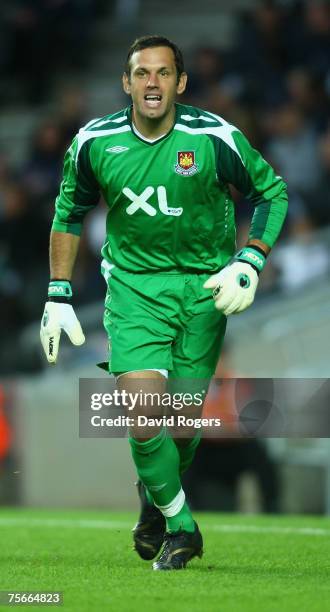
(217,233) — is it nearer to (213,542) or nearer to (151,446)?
(151,446)

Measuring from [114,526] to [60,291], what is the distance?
9.09ft

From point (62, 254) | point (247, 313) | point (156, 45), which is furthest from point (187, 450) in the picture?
point (247, 313)

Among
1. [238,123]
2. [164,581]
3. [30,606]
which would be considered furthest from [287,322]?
[30,606]

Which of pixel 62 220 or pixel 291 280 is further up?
pixel 62 220

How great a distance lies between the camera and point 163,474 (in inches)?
237

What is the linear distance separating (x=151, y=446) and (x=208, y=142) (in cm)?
130

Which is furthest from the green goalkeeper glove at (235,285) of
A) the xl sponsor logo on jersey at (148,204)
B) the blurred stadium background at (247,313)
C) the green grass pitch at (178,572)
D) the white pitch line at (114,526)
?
the blurred stadium background at (247,313)

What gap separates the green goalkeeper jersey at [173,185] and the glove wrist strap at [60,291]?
0.23m

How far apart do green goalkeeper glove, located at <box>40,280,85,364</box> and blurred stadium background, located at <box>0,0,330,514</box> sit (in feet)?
16.4

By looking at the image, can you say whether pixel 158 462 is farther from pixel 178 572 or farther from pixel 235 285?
pixel 235 285

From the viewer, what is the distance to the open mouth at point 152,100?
6055 mm

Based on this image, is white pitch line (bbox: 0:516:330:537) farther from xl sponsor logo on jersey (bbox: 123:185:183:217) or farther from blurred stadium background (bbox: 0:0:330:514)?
xl sponsor logo on jersey (bbox: 123:185:183:217)

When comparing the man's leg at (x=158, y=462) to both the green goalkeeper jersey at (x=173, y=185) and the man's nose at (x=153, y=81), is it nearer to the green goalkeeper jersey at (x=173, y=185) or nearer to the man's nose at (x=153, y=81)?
the green goalkeeper jersey at (x=173, y=185)

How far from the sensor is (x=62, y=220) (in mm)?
6363
